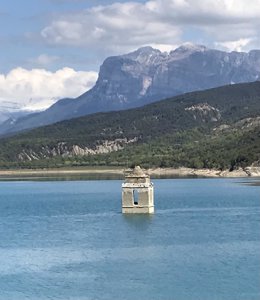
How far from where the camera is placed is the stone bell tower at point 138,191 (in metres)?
76.1

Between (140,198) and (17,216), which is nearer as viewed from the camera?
(140,198)

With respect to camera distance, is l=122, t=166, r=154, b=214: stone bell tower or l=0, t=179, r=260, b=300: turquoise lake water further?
l=122, t=166, r=154, b=214: stone bell tower

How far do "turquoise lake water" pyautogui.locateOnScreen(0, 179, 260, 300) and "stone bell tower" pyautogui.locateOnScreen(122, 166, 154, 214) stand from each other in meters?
1.11

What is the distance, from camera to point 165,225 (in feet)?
239

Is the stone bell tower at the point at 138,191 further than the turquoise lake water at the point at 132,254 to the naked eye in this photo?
Yes

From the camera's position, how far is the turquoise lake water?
4472cm

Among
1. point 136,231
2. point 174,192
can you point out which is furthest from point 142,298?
point 174,192

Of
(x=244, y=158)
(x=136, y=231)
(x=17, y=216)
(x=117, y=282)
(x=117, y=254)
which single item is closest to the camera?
(x=117, y=282)

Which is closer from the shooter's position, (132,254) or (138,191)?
(132,254)

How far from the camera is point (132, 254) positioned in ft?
184

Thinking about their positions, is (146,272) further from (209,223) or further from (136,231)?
(209,223)

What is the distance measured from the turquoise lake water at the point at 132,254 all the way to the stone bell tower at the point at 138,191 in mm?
1109

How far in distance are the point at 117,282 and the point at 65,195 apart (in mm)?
82676

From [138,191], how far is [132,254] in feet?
73.1
